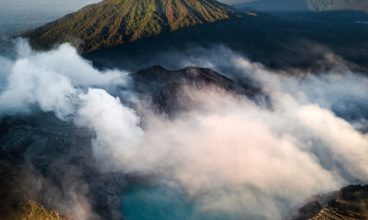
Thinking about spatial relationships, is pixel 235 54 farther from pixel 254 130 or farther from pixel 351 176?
pixel 351 176

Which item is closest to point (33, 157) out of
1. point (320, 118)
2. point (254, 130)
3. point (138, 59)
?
point (254, 130)

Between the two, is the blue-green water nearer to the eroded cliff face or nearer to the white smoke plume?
the white smoke plume

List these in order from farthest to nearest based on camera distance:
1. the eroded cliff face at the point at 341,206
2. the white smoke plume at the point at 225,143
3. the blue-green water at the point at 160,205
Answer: the white smoke plume at the point at 225,143, the blue-green water at the point at 160,205, the eroded cliff face at the point at 341,206

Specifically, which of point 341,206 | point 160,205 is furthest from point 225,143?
point 341,206

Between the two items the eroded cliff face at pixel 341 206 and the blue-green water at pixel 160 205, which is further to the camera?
the blue-green water at pixel 160 205

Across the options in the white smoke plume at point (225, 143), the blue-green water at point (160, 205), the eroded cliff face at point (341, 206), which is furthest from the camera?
the white smoke plume at point (225, 143)

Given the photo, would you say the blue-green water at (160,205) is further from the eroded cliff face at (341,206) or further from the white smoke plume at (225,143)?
the eroded cliff face at (341,206)

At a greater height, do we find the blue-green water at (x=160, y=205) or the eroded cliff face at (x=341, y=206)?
the eroded cliff face at (x=341, y=206)

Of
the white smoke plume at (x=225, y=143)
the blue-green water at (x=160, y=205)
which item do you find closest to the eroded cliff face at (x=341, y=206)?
the white smoke plume at (x=225, y=143)
